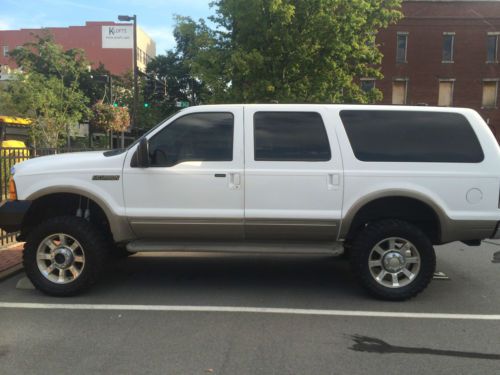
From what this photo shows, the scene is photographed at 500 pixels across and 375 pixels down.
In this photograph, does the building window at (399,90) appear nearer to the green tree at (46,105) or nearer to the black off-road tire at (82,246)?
the green tree at (46,105)

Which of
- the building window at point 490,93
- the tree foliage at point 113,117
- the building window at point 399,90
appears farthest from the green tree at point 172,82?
the building window at point 490,93

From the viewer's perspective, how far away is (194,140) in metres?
5.16

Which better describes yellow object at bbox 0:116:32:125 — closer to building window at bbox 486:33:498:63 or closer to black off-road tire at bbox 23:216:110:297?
black off-road tire at bbox 23:216:110:297

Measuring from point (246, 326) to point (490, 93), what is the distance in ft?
132

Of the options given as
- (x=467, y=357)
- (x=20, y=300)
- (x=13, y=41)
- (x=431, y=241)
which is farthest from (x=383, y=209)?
(x=13, y=41)

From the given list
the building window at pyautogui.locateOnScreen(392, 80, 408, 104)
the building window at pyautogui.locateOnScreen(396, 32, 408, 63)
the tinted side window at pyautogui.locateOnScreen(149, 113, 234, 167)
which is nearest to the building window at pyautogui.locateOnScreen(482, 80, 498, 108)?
the building window at pyautogui.locateOnScreen(392, 80, 408, 104)

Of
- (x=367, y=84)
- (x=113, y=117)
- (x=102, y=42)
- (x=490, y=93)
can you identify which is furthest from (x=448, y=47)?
(x=102, y=42)

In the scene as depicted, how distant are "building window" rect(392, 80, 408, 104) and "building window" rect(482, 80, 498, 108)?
6.28 meters

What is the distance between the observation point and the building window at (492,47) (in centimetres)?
3816

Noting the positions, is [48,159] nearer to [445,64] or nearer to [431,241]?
[431,241]

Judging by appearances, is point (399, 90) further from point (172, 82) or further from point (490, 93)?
point (172, 82)

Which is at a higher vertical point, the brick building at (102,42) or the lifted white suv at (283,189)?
the brick building at (102,42)

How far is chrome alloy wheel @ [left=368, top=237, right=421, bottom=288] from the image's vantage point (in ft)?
16.6

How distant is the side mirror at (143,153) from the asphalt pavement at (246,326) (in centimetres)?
148
